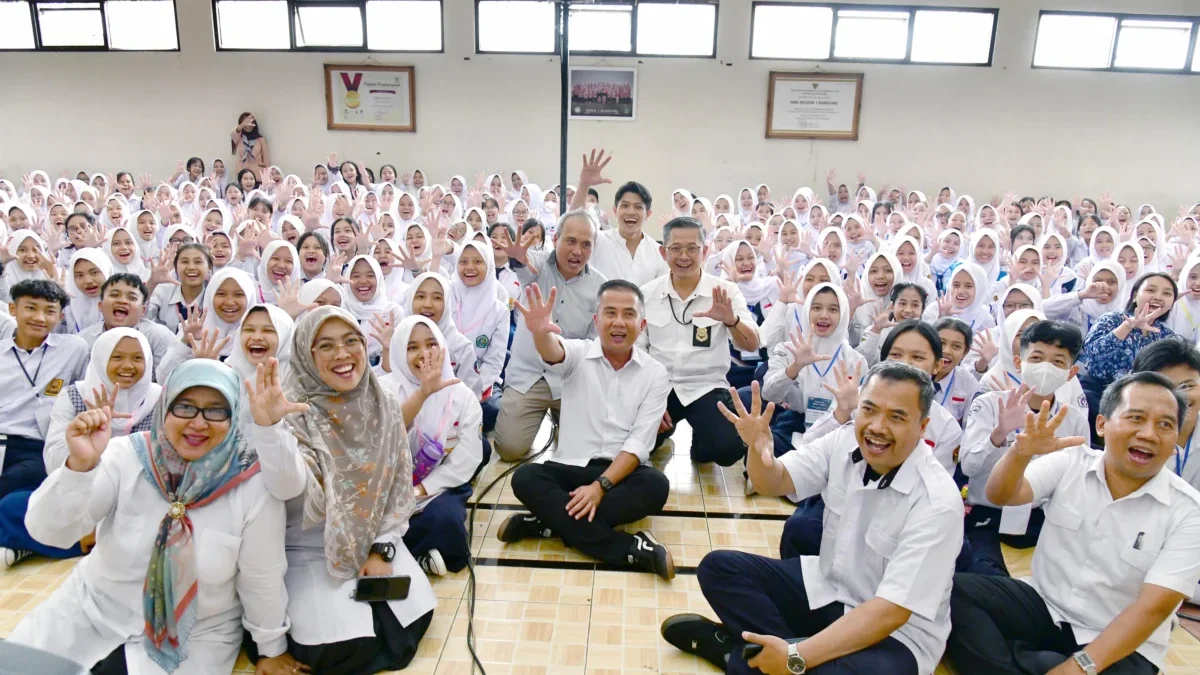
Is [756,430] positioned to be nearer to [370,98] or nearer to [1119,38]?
[370,98]

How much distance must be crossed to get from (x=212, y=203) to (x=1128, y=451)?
8062mm

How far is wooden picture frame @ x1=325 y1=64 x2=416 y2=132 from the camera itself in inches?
419

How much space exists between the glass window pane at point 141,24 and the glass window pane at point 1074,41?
12.6m

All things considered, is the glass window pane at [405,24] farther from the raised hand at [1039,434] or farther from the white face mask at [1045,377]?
the raised hand at [1039,434]

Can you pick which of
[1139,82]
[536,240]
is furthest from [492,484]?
[1139,82]

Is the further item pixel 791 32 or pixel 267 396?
pixel 791 32

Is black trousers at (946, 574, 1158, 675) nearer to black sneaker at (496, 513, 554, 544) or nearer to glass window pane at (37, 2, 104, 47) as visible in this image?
black sneaker at (496, 513, 554, 544)

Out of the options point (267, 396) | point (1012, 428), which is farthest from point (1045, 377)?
point (267, 396)

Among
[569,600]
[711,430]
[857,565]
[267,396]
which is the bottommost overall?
[569,600]

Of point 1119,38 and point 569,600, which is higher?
point 1119,38

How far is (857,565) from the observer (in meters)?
2.02

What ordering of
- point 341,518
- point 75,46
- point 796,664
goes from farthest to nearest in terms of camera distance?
point 75,46 < point 341,518 < point 796,664

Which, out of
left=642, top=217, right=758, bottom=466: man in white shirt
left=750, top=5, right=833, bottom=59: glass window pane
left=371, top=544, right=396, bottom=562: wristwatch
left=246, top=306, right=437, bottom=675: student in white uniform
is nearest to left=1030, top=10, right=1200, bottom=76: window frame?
left=750, top=5, right=833, bottom=59: glass window pane

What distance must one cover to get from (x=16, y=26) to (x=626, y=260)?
39.2 feet
